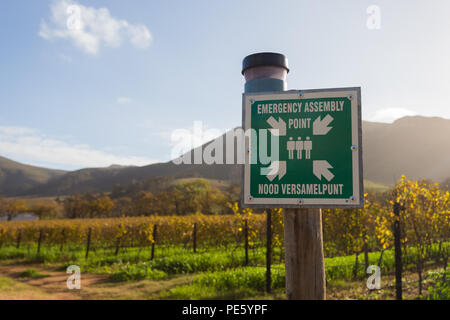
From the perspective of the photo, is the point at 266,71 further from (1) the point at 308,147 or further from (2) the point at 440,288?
(2) the point at 440,288

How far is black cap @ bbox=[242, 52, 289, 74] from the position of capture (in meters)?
1.84

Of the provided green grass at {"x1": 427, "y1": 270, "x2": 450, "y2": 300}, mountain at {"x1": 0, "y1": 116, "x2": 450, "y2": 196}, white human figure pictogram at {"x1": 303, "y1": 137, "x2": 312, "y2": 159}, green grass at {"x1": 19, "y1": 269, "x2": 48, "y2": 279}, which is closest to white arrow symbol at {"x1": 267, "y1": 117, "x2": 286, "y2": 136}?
white human figure pictogram at {"x1": 303, "y1": 137, "x2": 312, "y2": 159}

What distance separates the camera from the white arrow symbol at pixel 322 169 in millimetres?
1721

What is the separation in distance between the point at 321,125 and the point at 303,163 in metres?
0.25

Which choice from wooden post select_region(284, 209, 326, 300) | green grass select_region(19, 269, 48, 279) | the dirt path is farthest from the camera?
green grass select_region(19, 269, 48, 279)

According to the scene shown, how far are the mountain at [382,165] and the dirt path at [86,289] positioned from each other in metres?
99.6

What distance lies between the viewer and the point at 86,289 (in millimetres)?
9227

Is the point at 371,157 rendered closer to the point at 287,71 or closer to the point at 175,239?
the point at 175,239

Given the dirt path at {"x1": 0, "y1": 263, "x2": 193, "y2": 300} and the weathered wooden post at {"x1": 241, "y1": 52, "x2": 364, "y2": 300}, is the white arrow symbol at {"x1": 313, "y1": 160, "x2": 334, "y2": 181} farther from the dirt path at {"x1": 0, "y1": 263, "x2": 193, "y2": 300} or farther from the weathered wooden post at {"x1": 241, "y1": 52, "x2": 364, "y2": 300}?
the dirt path at {"x1": 0, "y1": 263, "x2": 193, "y2": 300}

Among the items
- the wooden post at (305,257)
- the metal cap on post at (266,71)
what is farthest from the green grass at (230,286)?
the metal cap on post at (266,71)

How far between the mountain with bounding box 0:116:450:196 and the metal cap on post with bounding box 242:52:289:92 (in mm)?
108103

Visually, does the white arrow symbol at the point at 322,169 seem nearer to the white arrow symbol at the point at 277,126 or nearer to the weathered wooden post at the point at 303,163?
the weathered wooden post at the point at 303,163
